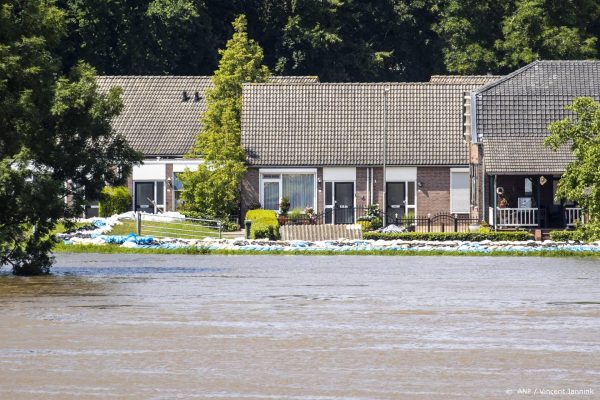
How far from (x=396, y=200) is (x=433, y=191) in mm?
1716

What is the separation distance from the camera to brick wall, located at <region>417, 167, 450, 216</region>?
79.8 meters

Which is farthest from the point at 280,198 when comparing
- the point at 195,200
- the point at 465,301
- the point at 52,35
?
the point at 465,301

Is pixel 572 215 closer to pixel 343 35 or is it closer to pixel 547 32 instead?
pixel 547 32

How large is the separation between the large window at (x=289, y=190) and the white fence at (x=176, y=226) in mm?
5848

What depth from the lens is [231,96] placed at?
83.9 metres

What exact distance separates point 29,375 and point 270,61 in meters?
79.6

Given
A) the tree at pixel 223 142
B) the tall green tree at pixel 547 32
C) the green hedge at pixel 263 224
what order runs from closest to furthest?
the green hedge at pixel 263 224
the tree at pixel 223 142
the tall green tree at pixel 547 32

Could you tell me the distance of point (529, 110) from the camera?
76500 mm

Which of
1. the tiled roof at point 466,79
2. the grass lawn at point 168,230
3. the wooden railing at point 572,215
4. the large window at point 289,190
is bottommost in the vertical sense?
the grass lawn at point 168,230

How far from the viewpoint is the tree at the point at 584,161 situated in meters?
59.9

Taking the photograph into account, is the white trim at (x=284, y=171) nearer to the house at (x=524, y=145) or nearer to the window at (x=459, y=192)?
the window at (x=459, y=192)

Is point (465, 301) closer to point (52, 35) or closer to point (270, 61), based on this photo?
point (52, 35)

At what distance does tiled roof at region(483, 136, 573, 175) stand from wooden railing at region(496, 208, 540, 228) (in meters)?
1.55

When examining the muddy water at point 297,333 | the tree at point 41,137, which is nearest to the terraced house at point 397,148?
the muddy water at point 297,333
